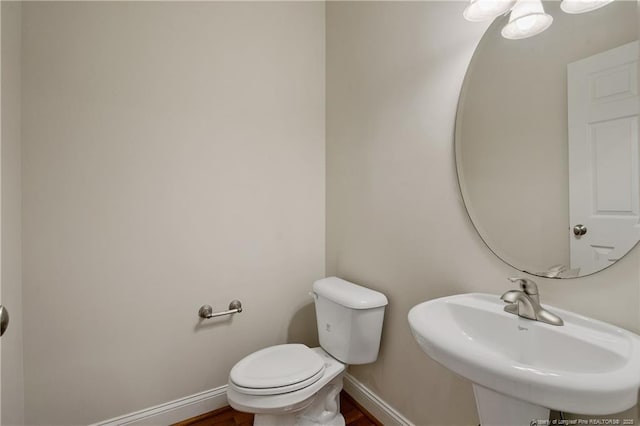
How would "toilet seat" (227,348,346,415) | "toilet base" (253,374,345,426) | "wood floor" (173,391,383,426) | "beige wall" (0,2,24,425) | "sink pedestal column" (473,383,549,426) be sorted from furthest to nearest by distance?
1. "wood floor" (173,391,383,426)
2. "toilet base" (253,374,345,426)
3. "toilet seat" (227,348,346,415)
4. "beige wall" (0,2,24,425)
5. "sink pedestal column" (473,383,549,426)

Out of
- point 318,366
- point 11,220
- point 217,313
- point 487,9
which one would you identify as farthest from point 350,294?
point 11,220

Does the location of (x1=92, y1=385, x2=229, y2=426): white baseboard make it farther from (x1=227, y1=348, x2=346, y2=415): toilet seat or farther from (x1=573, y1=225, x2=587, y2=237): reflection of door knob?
(x1=573, y1=225, x2=587, y2=237): reflection of door knob

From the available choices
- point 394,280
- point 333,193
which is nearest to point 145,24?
point 333,193

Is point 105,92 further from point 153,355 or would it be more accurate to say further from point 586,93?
point 586,93

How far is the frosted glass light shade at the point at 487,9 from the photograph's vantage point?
2.93 ft

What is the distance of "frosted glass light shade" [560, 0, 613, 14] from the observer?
0.77m

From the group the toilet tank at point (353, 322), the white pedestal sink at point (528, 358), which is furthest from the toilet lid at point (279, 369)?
the white pedestal sink at point (528, 358)

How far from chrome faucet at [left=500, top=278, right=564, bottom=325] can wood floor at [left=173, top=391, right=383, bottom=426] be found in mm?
1026

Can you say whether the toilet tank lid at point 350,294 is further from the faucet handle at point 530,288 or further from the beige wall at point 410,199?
the faucet handle at point 530,288

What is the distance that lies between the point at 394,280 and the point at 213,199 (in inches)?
39.9

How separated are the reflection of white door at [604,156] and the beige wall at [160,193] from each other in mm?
1282

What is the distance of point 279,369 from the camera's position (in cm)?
125

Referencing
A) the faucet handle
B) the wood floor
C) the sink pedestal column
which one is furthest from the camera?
the wood floor

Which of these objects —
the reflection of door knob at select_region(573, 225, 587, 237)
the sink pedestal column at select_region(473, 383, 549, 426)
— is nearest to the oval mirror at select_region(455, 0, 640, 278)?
the reflection of door knob at select_region(573, 225, 587, 237)
